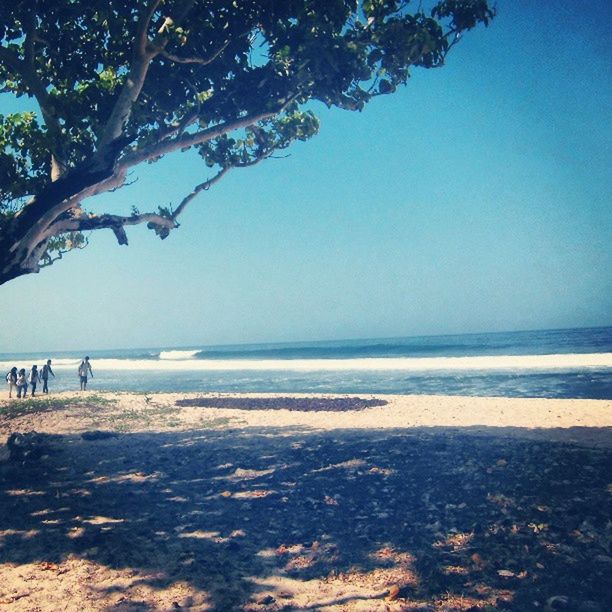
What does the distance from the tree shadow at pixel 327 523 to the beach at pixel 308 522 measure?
0.03 metres

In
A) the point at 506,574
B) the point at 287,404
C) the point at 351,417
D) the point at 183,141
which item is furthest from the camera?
the point at 287,404

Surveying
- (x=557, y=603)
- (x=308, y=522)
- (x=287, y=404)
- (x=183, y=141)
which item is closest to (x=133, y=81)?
(x=183, y=141)

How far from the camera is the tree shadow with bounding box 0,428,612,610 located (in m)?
4.88

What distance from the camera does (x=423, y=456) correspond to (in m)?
9.66

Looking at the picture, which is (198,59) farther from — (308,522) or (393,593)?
(393,593)

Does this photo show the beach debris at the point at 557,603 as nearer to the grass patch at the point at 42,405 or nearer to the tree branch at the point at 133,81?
the tree branch at the point at 133,81

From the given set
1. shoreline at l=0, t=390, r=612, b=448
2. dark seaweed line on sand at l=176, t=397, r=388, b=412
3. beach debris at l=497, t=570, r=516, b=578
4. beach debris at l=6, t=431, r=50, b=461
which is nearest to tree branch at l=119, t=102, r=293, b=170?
beach debris at l=6, t=431, r=50, b=461

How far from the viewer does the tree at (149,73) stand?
944cm

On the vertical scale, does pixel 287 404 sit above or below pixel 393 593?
below

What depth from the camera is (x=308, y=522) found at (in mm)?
6723

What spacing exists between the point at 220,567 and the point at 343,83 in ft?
36.8

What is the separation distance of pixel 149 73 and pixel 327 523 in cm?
1166

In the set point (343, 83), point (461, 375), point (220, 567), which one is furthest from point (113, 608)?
point (461, 375)

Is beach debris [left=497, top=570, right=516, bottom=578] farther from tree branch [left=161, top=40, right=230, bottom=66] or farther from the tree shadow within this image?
tree branch [left=161, top=40, right=230, bottom=66]
